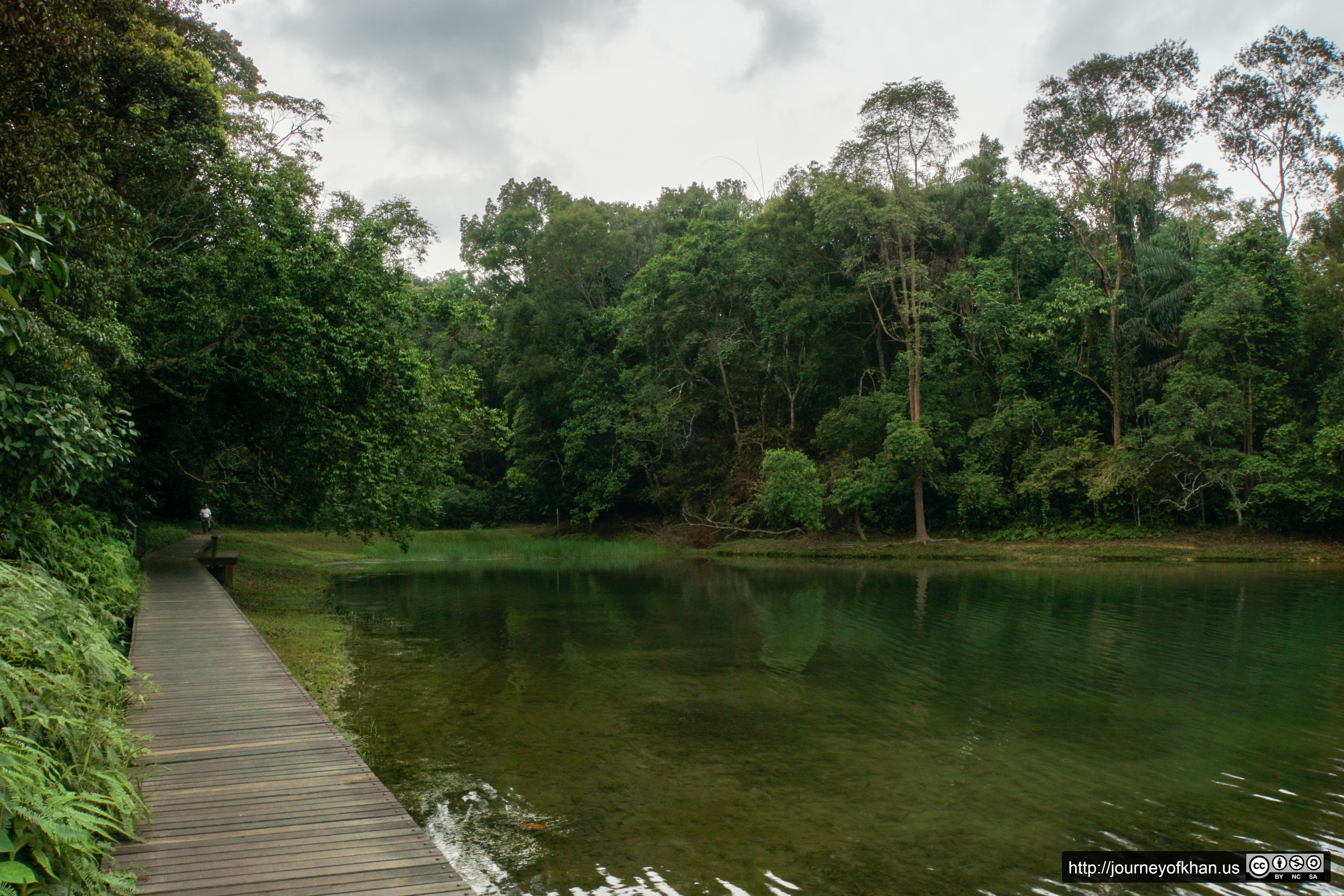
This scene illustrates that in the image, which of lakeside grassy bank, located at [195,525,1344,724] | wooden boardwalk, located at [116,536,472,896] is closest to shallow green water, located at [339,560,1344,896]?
wooden boardwalk, located at [116,536,472,896]

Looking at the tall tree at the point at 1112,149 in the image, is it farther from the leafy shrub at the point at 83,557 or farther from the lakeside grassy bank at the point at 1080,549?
the leafy shrub at the point at 83,557

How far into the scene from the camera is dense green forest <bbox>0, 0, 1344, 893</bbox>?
8.86m

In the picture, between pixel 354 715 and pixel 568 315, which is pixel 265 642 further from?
pixel 568 315

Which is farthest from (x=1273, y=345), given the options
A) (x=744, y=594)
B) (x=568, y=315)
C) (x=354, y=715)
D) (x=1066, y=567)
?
(x=354, y=715)

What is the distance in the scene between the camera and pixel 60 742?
210 inches

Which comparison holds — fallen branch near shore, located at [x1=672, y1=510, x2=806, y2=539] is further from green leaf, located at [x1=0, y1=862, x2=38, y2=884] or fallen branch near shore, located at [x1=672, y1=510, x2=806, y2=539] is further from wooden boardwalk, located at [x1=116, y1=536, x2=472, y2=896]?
green leaf, located at [x1=0, y1=862, x2=38, y2=884]

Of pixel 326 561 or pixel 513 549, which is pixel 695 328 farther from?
pixel 326 561

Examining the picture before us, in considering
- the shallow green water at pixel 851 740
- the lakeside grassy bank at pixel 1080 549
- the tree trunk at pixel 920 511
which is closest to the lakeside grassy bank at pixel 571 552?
the lakeside grassy bank at pixel 1080 549

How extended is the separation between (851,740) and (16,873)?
7067 millimetres

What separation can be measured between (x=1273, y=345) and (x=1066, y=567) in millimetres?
11133

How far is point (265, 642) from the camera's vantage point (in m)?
10.3

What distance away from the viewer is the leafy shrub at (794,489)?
1291 inches

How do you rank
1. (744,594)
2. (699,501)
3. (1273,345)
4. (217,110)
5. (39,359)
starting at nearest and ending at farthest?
(39,359)
(217,110)
(744,594)
(1273,345)
(699,501)

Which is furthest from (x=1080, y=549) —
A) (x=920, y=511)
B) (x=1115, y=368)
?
(x=1115, y=368)
